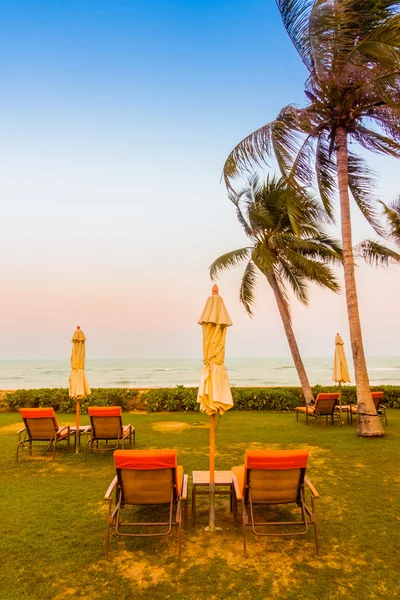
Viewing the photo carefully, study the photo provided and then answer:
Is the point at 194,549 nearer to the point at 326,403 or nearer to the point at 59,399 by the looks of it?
the point at 326,403

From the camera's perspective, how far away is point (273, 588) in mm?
3094

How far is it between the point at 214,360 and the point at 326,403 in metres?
7.62

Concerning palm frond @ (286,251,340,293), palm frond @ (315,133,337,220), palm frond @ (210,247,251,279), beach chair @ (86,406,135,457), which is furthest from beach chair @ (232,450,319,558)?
palm frond @ (210,247,251,279)

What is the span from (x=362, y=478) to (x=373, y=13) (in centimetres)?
998

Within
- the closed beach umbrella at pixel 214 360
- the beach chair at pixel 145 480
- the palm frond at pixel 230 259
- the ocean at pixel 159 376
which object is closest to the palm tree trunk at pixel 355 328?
the closed beach umbrella at pixel 214 360

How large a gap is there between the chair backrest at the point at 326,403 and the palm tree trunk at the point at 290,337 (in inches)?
114

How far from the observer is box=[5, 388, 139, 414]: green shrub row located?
46.9 ft

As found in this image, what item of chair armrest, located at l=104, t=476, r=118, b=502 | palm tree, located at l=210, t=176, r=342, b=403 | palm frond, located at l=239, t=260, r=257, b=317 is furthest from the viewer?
palm frond, located at l=239, t=260, r=257, b=317

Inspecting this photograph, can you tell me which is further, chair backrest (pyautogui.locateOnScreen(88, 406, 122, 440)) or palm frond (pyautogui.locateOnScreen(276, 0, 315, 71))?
palm frond (pyautogui.locateOnScreen(276, 0, 315, 71))

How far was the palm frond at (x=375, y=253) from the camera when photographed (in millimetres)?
14036

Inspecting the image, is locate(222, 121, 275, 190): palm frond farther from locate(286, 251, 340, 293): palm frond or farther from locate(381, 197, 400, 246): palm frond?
locate(381, 197, 400, 246): palm frond

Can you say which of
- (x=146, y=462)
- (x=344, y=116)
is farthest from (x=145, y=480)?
(x=344, y=116)

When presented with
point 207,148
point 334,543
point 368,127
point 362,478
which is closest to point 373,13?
point 368,127

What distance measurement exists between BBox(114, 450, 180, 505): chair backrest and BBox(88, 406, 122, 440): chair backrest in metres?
3.76
